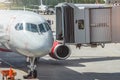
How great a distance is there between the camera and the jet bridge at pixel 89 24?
1966cm

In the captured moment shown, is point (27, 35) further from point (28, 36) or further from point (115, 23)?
point (115, 23)

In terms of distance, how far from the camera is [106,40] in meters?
20.1

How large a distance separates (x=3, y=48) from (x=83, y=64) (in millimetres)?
5148

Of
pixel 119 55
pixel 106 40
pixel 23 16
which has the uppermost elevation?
pixel 23 16

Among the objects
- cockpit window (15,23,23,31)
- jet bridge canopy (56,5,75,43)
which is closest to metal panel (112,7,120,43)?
jet bridge canopy (56,5,75,43)

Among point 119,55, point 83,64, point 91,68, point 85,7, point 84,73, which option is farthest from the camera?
point 119,55

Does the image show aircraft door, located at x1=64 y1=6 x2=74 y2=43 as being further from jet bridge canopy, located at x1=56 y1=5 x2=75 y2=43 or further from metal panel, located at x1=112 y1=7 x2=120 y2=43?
metal panel, located at x1=112 y1=7 x2=120 y2=43

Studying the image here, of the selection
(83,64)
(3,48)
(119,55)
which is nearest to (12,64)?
(3,48)

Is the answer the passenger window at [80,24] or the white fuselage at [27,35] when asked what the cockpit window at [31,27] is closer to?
the white fuselage at [27,35]

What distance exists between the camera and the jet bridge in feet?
64.5

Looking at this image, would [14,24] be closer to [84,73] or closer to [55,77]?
[55,77]

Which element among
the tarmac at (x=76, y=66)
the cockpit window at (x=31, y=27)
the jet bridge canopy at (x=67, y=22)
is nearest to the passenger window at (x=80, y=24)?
the jet bridge canopy at (x=67, y=22)

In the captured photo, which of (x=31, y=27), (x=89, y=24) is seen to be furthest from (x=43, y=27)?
(x=89, y=24)

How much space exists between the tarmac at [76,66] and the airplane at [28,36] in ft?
5.69
